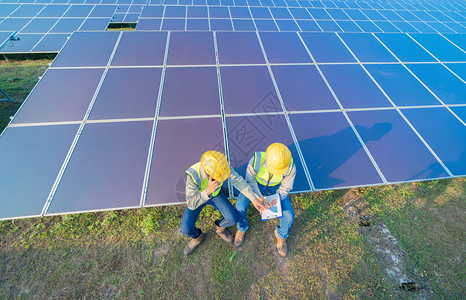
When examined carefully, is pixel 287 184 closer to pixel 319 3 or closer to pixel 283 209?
pixel 283 209

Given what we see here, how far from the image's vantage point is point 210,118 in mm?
4910

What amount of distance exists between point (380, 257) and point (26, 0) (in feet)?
99.6

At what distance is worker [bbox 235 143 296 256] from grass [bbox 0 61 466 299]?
48cm

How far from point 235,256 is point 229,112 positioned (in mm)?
3749

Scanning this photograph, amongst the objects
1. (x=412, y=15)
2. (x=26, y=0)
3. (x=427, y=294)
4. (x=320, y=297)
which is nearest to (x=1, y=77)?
(x=26, y=0)

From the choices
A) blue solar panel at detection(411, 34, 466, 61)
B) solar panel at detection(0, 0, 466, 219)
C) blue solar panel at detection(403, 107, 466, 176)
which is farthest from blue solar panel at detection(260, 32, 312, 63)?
blue solar panel at detection(411, 34, 466, 61)

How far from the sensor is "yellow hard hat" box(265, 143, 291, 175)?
3.67 metres

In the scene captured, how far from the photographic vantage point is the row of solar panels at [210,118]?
4.15 meters

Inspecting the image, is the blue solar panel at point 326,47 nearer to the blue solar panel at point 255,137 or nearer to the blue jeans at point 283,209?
the blue solar panel at point 255,137

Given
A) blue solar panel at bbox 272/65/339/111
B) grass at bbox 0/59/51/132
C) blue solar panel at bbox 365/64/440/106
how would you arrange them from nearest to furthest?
blue solar panel at bbox 272/65/339/111, blue solar panel at bbox 365/64/440/106, grass at bbox 0/59/51/132

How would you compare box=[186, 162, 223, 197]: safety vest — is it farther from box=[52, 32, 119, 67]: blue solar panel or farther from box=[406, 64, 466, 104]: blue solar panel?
box=[406, 64, 466, 104]: blue solar panel

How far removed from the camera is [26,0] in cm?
1708

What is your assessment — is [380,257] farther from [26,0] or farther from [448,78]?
[26,0]

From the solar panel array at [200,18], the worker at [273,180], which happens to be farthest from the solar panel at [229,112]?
the solar panel array at [200,18]
